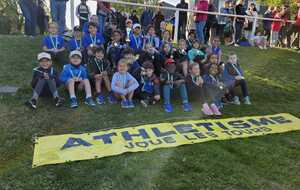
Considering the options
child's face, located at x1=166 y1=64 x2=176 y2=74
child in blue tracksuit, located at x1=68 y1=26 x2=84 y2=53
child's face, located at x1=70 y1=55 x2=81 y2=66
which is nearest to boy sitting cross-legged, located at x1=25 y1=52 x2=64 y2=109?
child's face, located at x1=70 y1=55 x2=81 y2=66

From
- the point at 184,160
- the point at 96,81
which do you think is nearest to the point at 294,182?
the point at 184,160

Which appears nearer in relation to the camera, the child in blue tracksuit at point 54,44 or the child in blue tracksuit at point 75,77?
the child in blue tracksuit at point 75,77

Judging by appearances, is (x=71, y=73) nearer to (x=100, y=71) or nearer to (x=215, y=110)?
(x=100, y=71)

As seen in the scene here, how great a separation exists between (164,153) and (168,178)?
0.69 metres

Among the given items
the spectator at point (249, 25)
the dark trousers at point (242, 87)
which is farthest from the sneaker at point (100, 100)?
the spectator at point (249, 25)

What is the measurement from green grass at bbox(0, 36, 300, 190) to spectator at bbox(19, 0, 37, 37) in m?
2.93

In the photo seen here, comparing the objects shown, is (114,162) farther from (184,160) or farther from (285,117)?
(285,117)

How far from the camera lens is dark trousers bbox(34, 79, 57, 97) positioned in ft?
22.0

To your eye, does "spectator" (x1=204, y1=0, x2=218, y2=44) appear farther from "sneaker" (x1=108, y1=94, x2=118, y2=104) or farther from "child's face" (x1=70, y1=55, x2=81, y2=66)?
"child's face" (x1=70, y1=55, x2=81, y2=66)

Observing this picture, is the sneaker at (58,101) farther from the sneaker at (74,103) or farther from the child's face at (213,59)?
the child's face at (213,59)

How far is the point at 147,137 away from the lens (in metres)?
5.75

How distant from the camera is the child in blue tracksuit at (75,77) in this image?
687 cm

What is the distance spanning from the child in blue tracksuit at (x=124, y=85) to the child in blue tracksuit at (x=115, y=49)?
0.71 meters

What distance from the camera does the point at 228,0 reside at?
13.8 meters
